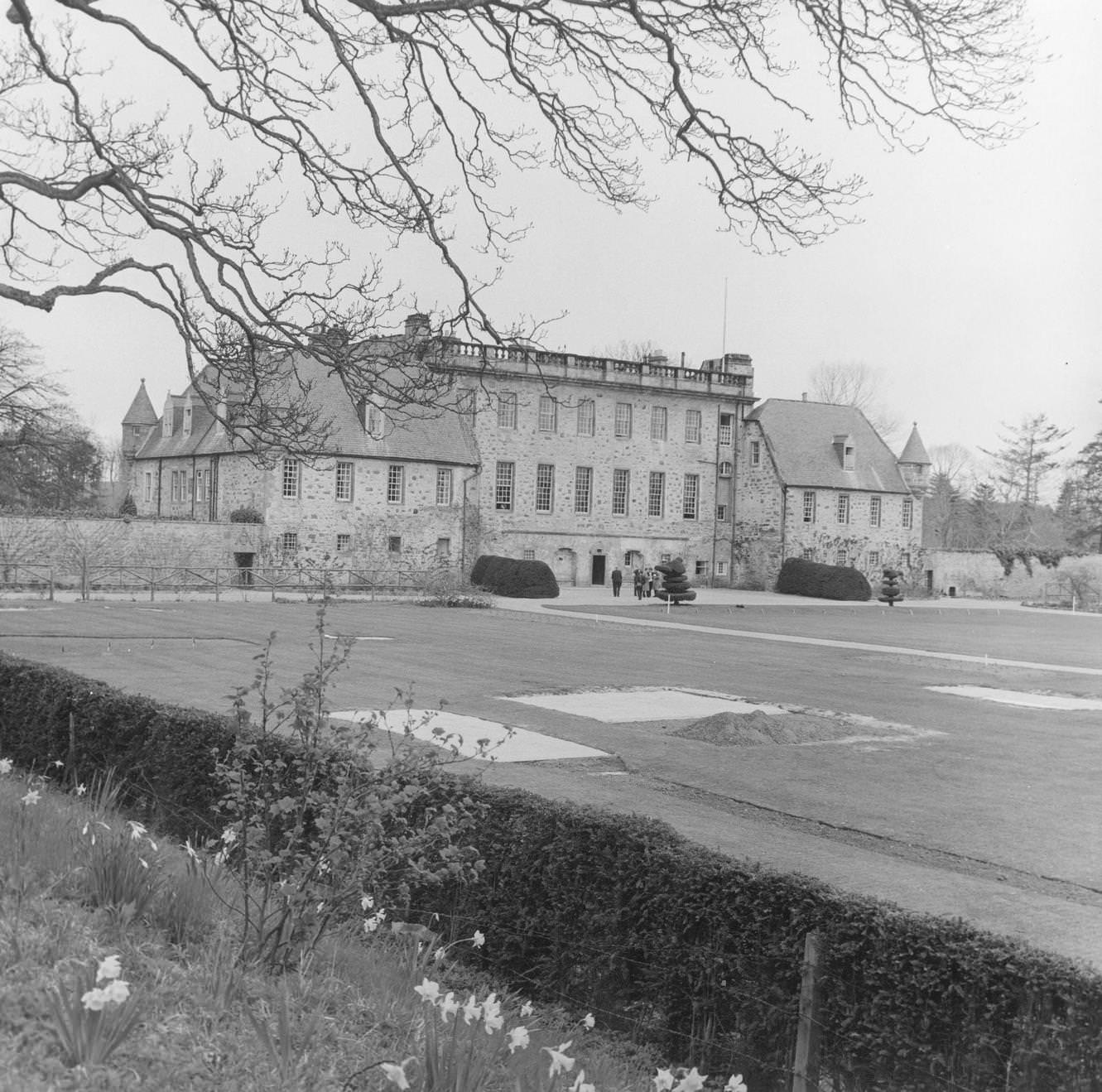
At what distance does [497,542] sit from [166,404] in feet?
57.6

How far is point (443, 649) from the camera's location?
82.1 ft

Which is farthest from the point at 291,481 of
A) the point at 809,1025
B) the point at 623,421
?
the point at 809,1025

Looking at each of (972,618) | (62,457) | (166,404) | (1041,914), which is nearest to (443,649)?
(1041,914)

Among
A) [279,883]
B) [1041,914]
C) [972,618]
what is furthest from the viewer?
[972,618]

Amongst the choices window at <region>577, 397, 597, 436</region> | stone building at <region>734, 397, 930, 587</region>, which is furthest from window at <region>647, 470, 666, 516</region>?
stone building at <region>734, 397, 930, 587</region>

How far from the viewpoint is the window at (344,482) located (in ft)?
176

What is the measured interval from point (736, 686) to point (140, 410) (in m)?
57.9

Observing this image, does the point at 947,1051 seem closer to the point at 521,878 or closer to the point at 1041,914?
the point at 521,878

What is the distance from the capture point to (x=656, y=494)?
6419cm

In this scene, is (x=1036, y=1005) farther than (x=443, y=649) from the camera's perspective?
No

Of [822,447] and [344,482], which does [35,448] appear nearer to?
[344,482]

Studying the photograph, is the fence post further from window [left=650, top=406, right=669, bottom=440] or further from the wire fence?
window [left=650, top=406, right=669, bottom=440]

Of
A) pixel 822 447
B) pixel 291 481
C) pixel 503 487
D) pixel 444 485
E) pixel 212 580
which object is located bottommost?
pixel 212 580

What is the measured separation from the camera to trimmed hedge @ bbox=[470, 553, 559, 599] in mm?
49688
